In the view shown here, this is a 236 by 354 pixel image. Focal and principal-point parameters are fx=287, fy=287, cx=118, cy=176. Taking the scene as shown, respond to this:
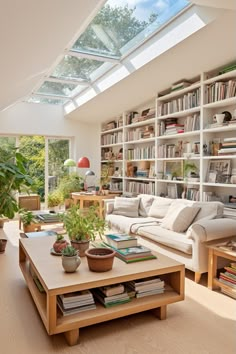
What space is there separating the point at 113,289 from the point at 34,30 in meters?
2.15

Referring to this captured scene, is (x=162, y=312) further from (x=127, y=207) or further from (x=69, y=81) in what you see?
(x=69, y=81)

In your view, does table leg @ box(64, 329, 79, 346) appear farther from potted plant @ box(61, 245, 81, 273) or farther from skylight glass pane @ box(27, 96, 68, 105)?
skylight glass pane @ box(27, 96, 68, 105)

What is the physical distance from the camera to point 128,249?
249 cm

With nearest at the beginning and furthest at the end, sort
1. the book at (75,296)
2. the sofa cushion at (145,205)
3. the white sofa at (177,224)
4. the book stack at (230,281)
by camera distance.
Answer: the book at (75,296)
the book stack at (230,281)
the white sofa at (177,224)
the sofa cushion at (145,205)

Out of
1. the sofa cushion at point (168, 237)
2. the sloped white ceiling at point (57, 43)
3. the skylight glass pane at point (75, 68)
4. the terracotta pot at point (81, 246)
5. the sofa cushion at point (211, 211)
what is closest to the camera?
the sloped white ceiling at point (57, 43)

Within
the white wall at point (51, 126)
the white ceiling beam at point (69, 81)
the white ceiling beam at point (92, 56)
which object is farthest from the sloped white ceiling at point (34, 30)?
the white wall at point (51, 126)

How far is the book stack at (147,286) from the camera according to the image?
2215 millimetres

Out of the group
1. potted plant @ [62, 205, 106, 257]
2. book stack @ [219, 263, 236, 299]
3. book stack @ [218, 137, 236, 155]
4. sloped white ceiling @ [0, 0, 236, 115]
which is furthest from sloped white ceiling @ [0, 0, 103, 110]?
book stack @ [219, 263, 236, 299]

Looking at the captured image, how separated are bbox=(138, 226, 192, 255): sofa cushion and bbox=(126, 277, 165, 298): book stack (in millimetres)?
772

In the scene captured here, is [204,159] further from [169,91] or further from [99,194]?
[99,194]

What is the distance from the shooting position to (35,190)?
21.5 feet

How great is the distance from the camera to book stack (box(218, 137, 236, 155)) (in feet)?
11.7

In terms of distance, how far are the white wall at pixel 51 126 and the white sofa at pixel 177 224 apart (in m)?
2.52

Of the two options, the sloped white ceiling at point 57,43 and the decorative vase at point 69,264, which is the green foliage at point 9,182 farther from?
the decorative vase at point 69,264
